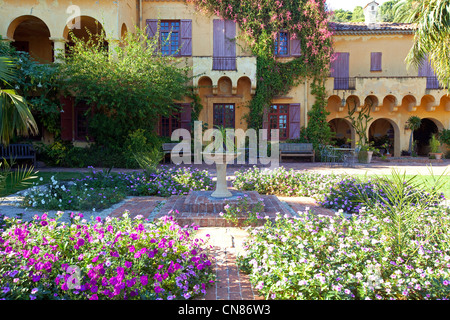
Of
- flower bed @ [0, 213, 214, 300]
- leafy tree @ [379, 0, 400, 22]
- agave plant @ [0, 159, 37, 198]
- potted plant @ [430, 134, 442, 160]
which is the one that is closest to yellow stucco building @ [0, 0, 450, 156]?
potted plant @ [430, 134, 442, 160]

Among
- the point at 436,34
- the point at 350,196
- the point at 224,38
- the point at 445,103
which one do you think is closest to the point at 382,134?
the point at 445,103

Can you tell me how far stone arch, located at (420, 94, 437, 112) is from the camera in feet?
54.3

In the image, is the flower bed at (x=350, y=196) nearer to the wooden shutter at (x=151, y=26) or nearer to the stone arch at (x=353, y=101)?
the stone arch at (x=353, y=101)

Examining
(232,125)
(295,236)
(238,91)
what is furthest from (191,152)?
(295,236)

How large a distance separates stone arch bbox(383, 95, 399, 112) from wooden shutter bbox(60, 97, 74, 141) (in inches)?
596

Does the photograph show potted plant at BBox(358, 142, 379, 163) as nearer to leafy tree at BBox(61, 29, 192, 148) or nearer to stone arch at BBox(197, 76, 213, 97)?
stone arch at BBox(197, 76, 213, 97)

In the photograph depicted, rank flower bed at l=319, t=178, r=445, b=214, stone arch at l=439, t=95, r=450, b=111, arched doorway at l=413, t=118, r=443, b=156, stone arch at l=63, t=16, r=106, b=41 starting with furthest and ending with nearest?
1. arched doorway at l=413, t=118, r=443, b=156
2. stone arch at l=439, t=95, r=450, b=111
3. stone arch at l=63, t=16, r=106, b=41
4. flower bed at l=319, t=178, r=445, b=214

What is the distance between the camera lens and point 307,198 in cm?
684

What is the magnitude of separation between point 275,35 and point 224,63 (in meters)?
2.67

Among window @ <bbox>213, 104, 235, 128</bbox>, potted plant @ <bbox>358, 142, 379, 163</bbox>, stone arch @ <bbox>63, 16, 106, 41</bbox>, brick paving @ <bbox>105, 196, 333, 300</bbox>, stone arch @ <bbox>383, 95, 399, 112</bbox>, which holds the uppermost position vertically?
stone arch @ <bbox>63, 16, 106, 41</bbox>

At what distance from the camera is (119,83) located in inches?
445
